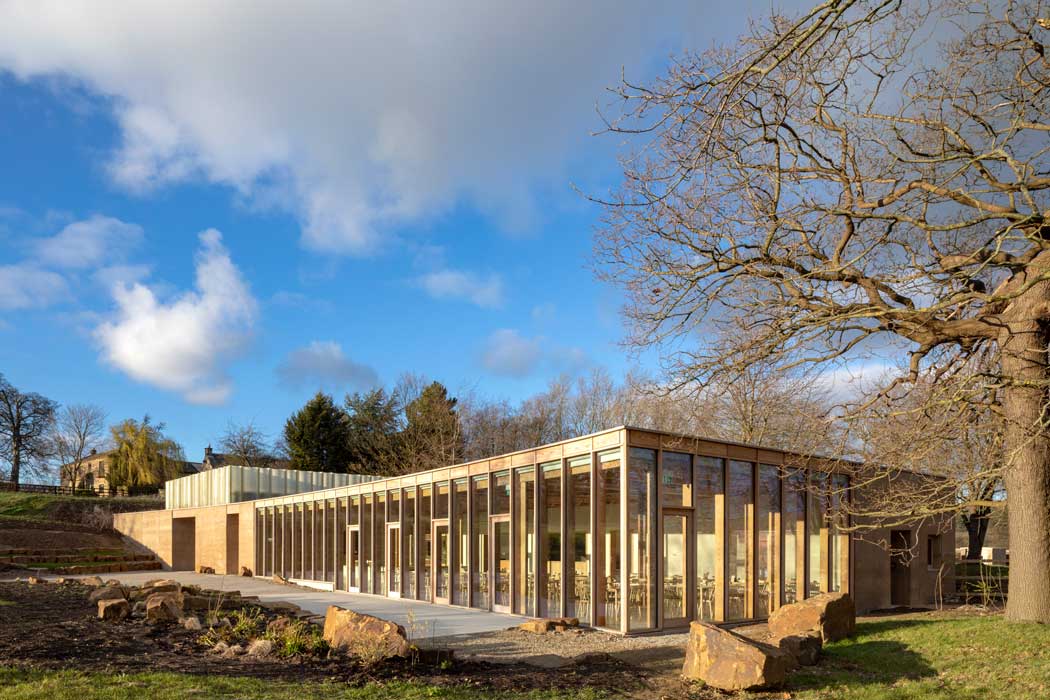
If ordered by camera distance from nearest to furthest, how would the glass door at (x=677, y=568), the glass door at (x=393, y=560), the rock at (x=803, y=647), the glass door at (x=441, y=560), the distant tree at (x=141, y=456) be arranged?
the rock at (x=803, y=647) → the glass door at (x=677, y=568) → the glass door at (x=441, y=560) → the glass door at (x=393, y=560) → the distant tree at (x=141, y=456)

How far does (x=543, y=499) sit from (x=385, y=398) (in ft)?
136

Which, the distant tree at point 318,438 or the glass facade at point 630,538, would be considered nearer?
the glass facade at point 630,538

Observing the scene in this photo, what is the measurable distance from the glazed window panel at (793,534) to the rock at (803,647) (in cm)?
652

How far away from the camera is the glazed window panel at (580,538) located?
15.4 m

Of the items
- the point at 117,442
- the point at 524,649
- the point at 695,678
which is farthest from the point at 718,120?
the point at 117,442

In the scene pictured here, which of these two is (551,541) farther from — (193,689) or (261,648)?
(193,689)

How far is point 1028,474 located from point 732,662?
19.6 ft

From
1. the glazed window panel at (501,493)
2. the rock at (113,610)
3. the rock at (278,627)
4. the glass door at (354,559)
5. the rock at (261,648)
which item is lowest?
the glass door at (354,559)

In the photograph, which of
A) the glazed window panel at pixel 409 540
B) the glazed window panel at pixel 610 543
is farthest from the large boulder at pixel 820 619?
the glazed window panel at pixel 409 540

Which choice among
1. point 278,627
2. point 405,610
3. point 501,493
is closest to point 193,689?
point 278,627

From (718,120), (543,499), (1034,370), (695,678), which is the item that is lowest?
(695,678)

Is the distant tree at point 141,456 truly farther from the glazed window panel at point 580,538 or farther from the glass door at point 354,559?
the glazed window panel at point 580,538

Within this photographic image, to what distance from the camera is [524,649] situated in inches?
489

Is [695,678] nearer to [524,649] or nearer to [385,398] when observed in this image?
[524,649]
